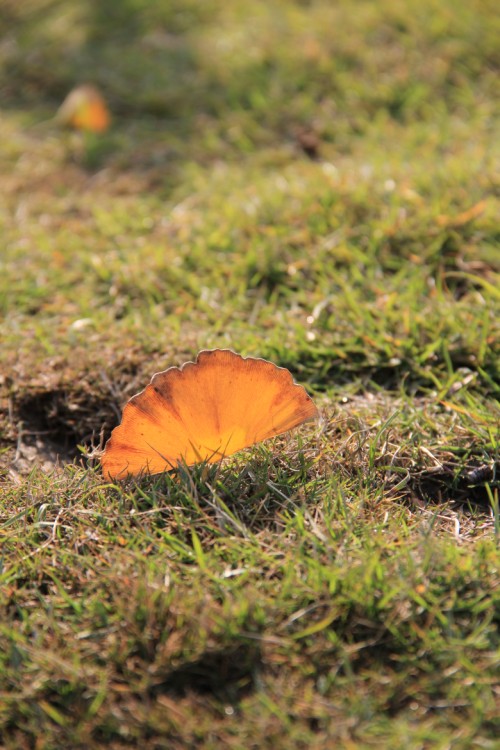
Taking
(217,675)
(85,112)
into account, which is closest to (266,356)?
(217,675)

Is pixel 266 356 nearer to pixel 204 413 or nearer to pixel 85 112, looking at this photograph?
pixel 204 413

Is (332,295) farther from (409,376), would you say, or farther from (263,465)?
(263,465)

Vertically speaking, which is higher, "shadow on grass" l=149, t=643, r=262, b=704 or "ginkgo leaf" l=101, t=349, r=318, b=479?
"ginkgo leaf" l=101, t=349, r=318, b=479

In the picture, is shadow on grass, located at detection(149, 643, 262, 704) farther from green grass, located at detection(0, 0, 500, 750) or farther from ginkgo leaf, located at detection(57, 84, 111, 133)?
ginkgo leaf, located at detection(57, 84, 111, 133)

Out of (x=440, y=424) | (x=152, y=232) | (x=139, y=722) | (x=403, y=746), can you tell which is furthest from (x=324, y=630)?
(x=152, y=232)

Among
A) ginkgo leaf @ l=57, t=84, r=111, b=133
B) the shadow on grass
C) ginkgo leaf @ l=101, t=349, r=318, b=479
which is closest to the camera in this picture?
the shadow on grass

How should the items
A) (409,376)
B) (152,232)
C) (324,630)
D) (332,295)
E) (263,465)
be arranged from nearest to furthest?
(324,630) → (263,465) → (409,376) → (332,295) → (152,232)

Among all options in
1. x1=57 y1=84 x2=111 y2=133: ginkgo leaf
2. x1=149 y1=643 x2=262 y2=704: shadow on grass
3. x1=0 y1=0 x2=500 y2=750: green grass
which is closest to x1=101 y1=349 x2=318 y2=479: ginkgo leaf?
x1=0 y1=0 x2=500 y2=750: green grass
